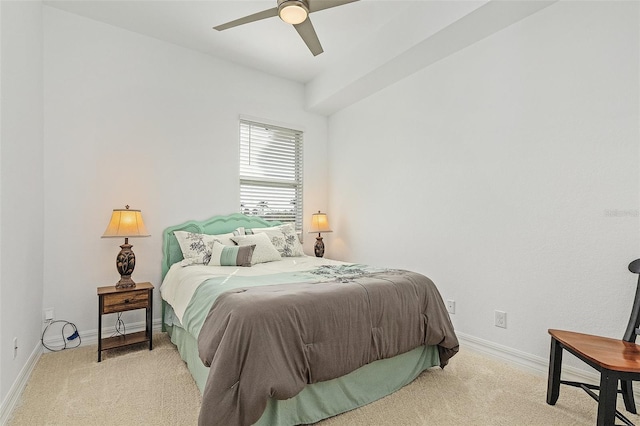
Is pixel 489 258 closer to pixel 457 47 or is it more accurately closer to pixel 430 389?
pixel 430 389

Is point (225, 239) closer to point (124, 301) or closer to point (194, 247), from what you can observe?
point (194, 247)

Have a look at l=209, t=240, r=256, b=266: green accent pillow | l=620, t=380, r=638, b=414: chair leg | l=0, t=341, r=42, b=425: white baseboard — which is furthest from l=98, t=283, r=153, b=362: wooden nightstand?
l=620, t=380, r=638, b=414: chair leg

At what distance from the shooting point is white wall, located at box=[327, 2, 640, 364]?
6.89ft

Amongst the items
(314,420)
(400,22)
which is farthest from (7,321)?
(400,22)

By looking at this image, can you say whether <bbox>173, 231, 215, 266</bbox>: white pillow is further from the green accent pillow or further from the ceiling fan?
the ceiling fan

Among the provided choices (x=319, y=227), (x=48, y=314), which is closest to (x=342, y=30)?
(x=319, y=227)

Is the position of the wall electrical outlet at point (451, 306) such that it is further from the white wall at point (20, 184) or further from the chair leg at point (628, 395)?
the white wall at point (20, 184)

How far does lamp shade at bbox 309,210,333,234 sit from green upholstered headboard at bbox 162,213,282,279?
459 mm

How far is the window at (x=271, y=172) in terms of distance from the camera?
4082 mm

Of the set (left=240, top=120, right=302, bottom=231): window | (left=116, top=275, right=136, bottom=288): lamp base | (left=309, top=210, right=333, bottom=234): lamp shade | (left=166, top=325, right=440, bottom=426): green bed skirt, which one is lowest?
(left=166, top=325, right=440, bottom=426): green bed skirt

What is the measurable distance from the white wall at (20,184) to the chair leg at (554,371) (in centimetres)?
312

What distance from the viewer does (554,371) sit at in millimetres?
1955

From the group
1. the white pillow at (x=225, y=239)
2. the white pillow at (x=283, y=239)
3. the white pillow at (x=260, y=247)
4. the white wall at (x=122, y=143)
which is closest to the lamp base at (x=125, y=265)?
the white wall at (x=122, y=143)

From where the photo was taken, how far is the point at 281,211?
4410mm
